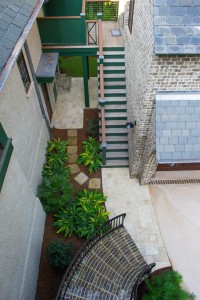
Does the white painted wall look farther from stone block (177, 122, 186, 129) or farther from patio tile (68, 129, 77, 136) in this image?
stone block (177, 122, 186, 129)

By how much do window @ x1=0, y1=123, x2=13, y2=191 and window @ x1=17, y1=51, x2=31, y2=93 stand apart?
2998 millimetres

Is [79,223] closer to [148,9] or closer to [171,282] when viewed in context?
[171,282]

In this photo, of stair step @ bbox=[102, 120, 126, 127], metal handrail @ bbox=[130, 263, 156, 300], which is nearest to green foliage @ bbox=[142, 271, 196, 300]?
metal handrail @ bbox=[130, 263, 156, 300]

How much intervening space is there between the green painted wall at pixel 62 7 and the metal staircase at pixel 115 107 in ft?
8.28

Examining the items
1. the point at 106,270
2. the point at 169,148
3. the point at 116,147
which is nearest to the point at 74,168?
the point at 116,147

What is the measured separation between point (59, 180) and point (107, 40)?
7.13 m

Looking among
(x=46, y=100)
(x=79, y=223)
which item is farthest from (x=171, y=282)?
(x=46, y=100)

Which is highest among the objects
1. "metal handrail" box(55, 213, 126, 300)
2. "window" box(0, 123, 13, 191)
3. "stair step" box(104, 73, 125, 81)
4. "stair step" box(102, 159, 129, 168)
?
"window" box(0, 123, 13, 191)

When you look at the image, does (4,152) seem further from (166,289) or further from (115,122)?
(115,122)

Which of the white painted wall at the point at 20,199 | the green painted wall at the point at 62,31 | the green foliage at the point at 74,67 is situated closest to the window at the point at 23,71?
the white painted wall at the point at 20,199

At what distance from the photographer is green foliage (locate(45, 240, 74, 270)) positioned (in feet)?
25.2

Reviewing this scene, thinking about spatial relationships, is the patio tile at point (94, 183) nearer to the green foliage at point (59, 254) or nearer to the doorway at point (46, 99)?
the green foliage at point (59, 254)

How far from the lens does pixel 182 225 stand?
29.8 ft

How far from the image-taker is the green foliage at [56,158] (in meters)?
10.1
